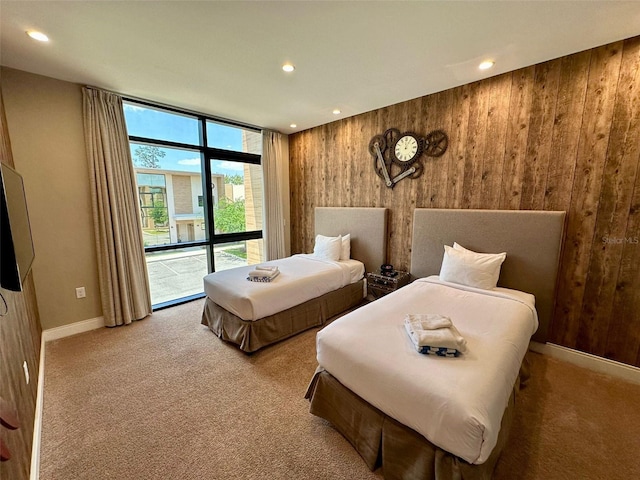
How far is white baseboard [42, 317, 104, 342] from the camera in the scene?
2762mm

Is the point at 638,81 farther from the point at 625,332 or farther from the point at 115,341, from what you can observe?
the point at 115,341

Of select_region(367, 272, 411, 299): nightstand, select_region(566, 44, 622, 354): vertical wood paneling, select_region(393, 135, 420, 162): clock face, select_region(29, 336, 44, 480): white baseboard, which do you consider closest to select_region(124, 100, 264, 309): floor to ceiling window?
select_region(29, 336, 44, 480): white baseboard

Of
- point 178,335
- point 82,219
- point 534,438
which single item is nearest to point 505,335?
point 534,438

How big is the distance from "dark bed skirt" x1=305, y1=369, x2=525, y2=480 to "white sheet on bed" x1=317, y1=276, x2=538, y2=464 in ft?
0.20

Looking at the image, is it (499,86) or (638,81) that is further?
(499,86)

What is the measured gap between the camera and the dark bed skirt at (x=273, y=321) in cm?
251

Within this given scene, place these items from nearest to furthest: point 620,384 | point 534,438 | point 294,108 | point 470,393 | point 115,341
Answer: point 470,393 → point 534,438 → point 620,384 → point 115,341 → point 294,108

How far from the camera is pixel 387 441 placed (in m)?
1.38

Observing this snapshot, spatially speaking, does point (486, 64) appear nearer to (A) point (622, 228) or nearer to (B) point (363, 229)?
(A) point (622, 228)

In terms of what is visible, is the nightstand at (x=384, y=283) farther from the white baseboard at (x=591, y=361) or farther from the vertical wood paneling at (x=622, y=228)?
the vertical wood paneling at (x=622, y=228)

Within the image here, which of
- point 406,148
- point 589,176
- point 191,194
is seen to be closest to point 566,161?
point 589,176

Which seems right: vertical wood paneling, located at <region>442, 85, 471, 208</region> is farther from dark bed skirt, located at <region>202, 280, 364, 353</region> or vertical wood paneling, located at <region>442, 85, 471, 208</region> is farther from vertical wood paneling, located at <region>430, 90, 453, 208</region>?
dark bed skirt, located at <region>202, 280, 364, 353</region>

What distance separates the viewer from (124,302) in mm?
3080

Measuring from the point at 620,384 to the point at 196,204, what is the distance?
4.92 metres
